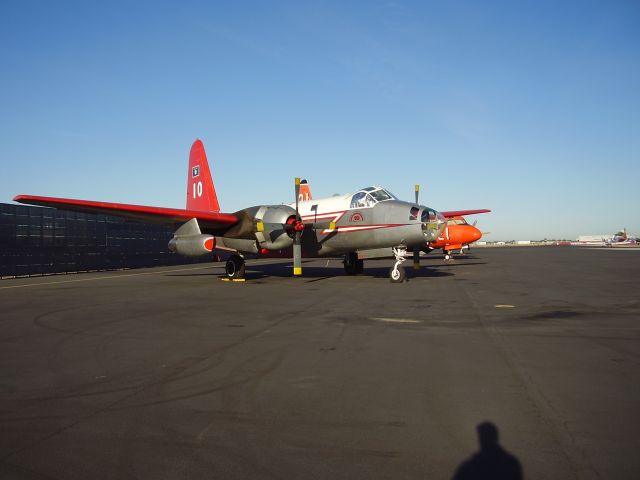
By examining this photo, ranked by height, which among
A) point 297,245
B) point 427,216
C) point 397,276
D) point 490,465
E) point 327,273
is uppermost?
point 427,216

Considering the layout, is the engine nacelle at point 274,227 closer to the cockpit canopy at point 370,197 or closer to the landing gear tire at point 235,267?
the landing gear tire at point 235,267

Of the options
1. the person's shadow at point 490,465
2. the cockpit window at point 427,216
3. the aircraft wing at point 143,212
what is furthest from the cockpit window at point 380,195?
the person's shadow at point 490,465

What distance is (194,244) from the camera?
→ 2080 cm

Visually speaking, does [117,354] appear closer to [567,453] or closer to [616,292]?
[567,453]

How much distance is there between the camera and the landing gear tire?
75.1 ft

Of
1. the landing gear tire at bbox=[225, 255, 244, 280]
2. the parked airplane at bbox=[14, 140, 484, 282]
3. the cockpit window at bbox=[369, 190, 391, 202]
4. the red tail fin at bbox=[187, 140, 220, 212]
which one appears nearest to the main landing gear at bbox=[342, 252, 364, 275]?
the parked airplane at bbox=[14, 140, 484, 282]

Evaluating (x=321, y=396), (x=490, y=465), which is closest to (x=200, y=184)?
(x=321, y=396)

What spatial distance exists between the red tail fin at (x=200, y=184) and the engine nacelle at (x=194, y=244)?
5.06 meters

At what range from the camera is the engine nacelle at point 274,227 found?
68.8 feet

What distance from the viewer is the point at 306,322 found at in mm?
10016

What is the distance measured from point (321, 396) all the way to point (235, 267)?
60.2 ft

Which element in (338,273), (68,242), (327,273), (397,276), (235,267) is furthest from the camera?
(68,242)

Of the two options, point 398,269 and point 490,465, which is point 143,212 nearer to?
point 398,269

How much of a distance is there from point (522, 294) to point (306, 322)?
8584mm
